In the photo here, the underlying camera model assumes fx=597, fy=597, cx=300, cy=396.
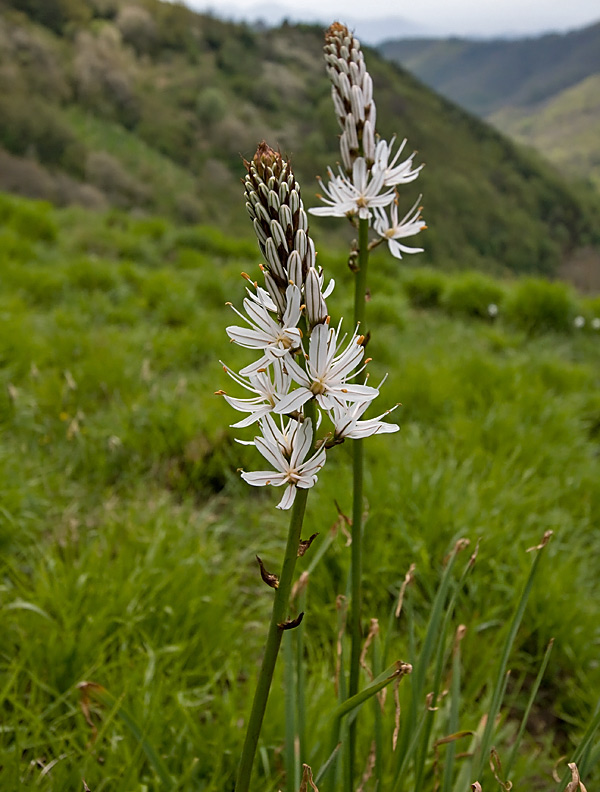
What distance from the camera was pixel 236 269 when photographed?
1020 cm

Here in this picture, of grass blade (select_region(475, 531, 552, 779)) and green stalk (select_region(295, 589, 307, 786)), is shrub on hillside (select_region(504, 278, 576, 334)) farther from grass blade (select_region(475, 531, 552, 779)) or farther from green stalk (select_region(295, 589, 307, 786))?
green stalk (select_region(295, 589, 307, 786))

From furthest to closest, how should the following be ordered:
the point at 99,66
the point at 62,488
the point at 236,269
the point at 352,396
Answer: the point at 99,66 → the point at 236,269 → the point at 62,488 → the point at 352,396

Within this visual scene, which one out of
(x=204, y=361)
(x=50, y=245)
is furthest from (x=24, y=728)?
(x=50, y=245)

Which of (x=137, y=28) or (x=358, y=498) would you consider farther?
(x=137, y=28)

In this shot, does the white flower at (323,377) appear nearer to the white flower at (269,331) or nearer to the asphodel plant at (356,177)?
the white flower at (269,331)

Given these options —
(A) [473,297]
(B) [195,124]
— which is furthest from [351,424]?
(B) [195,124]

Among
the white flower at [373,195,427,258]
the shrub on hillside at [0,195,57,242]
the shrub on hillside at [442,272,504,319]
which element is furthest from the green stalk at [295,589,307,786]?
the shrub on hillside at [0,195,57,242]

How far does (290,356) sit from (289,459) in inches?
9.8

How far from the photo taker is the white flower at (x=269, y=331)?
119cm

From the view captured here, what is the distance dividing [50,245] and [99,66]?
186ft

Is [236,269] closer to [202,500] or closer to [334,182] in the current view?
[202,500]

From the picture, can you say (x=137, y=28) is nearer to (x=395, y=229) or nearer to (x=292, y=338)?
(x=395, y=229)

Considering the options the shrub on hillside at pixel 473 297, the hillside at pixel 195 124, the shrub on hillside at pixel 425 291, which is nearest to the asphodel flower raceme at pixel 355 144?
the shrub on hillside at pixel 473 297

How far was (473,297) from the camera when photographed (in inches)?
417
